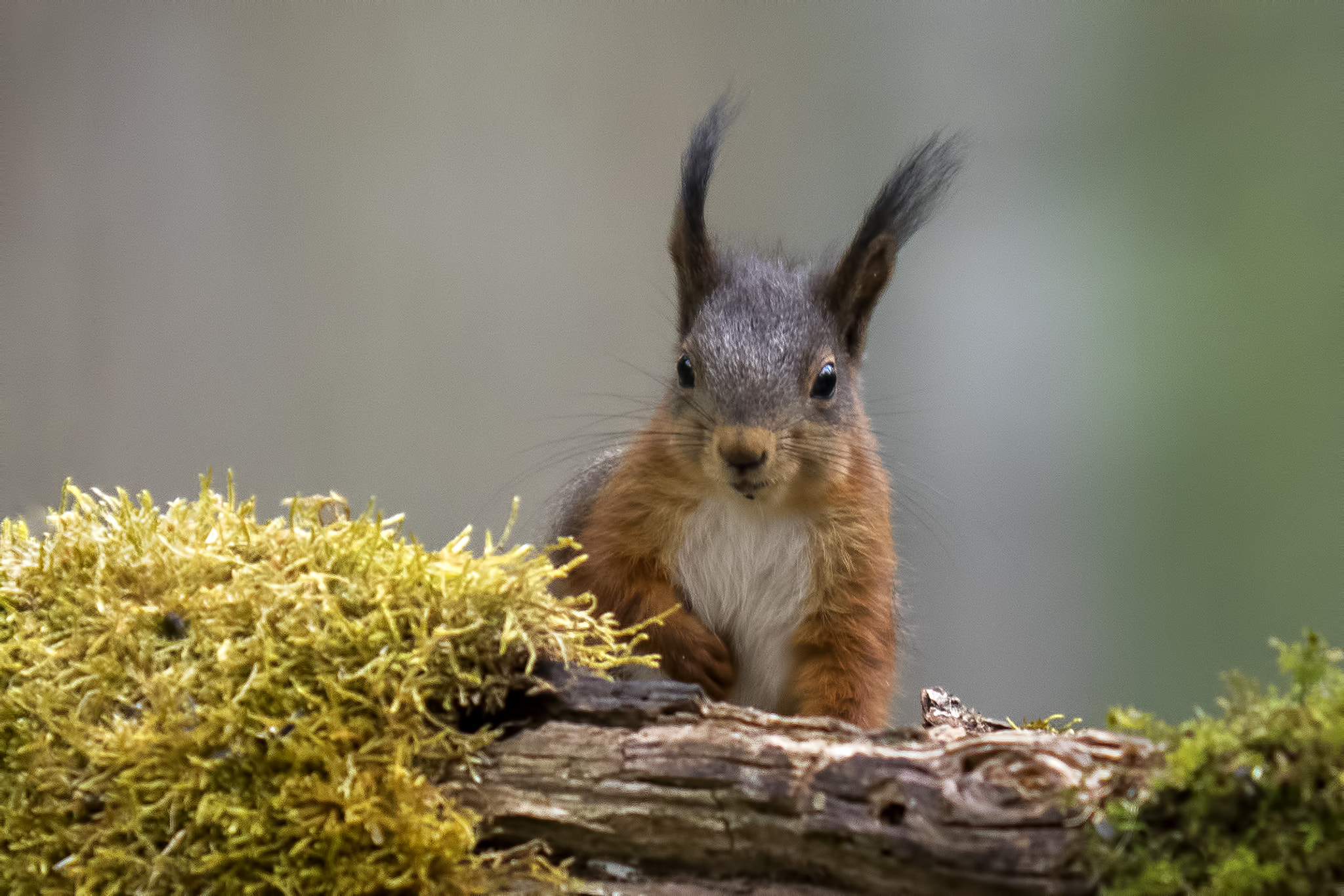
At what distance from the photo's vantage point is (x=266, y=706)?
1234mm

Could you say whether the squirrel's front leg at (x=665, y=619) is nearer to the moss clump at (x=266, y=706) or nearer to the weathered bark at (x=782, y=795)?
the moss clump at (x=266, y=706)

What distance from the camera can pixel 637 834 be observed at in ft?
3.98

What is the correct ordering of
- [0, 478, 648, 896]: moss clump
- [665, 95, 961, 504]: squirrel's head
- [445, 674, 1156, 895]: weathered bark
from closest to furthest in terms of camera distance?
[445, 674, 1156, 895]: weathered bark
[0, 478, 648, 896]: moss clump
[665, 95, 961, 504]: squirrel's head

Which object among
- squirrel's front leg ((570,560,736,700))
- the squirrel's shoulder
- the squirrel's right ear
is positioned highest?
the squirrel's right ear

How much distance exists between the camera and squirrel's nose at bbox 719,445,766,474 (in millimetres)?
1781

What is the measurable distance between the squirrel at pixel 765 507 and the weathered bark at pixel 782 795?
52 centimetres

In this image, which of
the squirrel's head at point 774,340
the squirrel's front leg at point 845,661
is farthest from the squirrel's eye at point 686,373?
the squirrel's front leg at point 845,661

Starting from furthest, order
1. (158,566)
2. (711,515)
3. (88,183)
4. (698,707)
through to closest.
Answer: (88,183)
(711,515)
(158,566)
(698,707)

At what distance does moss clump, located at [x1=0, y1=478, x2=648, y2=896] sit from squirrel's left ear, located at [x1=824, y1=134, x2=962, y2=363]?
1046mm

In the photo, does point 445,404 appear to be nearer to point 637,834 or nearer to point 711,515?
point 711,515

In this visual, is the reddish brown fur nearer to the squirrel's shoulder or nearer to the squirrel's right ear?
the squirrel's shoulder

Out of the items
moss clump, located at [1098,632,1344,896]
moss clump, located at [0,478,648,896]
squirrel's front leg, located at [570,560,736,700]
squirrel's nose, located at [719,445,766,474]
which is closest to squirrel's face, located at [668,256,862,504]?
squirrel's nose, located at [719,445,766,474]

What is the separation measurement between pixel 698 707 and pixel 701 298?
1.11m

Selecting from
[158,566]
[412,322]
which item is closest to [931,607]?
[412,322]
